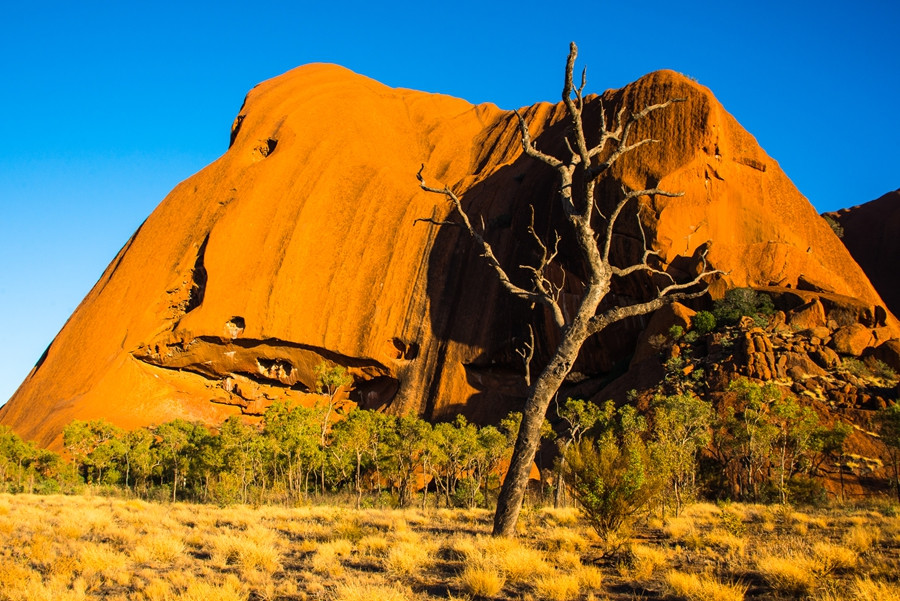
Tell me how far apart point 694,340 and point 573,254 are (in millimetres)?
12051

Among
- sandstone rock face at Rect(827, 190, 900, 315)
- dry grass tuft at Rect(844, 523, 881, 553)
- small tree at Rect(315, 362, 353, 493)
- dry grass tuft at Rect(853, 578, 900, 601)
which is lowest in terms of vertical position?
dry grass tuft at Rect(853, 578, 900, 601)

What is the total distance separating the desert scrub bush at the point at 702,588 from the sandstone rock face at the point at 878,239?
66.2m

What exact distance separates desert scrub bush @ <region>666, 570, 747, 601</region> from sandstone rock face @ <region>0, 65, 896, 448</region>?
1316 inches

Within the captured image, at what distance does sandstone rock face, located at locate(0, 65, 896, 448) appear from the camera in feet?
135

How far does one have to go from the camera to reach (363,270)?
55656 mm

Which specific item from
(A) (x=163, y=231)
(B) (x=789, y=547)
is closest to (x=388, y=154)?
(A) (x=163, y=231)

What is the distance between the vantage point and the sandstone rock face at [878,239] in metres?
65.2

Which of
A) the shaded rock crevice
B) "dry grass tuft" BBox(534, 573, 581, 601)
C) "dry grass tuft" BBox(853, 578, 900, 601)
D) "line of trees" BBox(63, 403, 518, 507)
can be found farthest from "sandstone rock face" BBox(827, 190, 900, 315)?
"dry grass tuft" BBox(534, 573, 581, 601)

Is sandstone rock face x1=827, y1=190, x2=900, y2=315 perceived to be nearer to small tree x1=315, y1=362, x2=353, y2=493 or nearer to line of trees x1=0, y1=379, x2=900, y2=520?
line of trees x1=0, y1=379, x2=900, y2=520

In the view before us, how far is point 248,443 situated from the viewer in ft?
107

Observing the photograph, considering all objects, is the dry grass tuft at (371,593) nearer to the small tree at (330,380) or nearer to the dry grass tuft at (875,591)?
the dry grass tuft at (875,591)

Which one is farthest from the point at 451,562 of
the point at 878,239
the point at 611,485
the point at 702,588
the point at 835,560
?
the point at 878,239

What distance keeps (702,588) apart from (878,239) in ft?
255

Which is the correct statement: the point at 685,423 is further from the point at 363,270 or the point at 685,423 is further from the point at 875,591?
the point at 363,270
